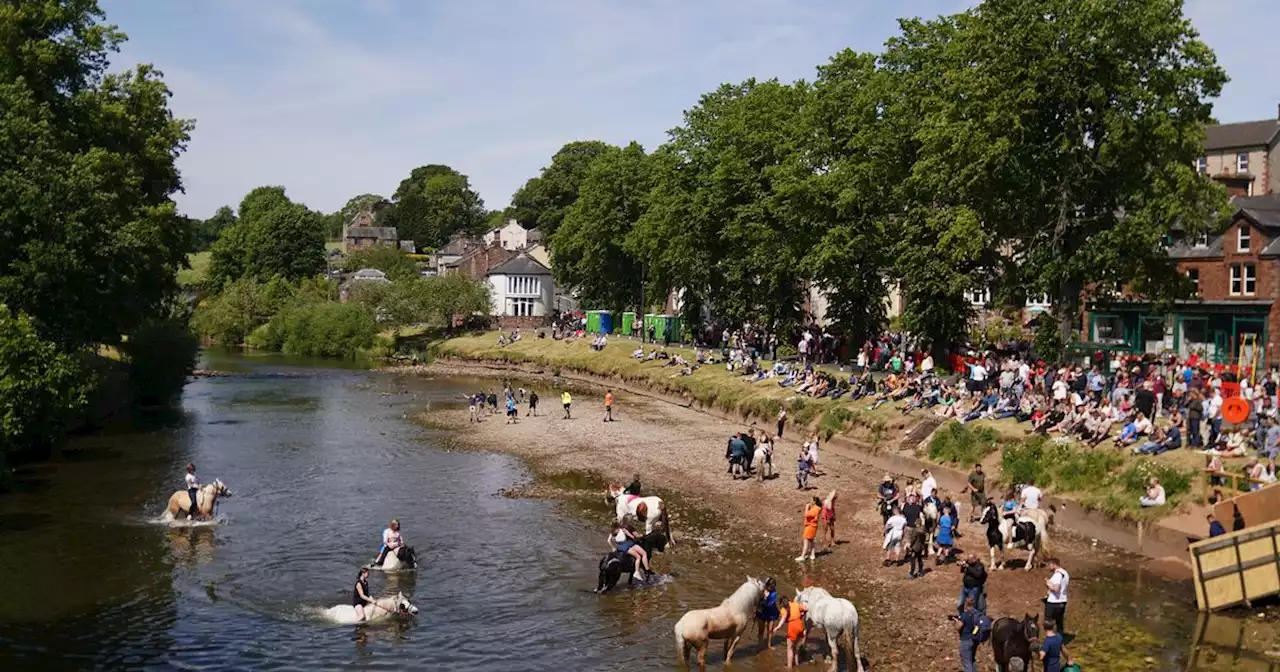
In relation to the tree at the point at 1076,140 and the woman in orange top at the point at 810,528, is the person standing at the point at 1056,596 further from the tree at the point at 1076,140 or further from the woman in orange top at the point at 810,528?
the tree at the point at 1076,140

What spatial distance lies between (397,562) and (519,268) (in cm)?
9752

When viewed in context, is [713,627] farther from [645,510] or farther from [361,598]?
[645,510]

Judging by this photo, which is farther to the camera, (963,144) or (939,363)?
(939,363)

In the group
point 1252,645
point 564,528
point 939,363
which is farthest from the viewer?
point 939,363

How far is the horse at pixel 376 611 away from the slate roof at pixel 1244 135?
9446 centimetres

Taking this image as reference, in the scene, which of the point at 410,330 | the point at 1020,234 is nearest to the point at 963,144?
the point at 1020,234

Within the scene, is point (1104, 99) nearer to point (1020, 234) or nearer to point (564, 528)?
point (1020, 234)

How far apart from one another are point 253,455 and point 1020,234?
35631 mm

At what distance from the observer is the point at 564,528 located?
33.8 metres

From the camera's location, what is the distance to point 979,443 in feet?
130

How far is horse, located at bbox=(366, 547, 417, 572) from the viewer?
28625mm

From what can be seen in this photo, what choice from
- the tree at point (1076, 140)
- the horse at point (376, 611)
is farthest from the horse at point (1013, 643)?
the tree at point (1076, 140)

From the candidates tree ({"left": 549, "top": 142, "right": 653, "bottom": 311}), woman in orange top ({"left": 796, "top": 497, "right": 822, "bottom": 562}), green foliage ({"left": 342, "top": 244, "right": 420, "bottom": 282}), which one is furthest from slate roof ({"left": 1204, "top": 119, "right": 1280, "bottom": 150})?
green foliage ({"left": 342, "top": 244, "right": 420, "bottom": 282})

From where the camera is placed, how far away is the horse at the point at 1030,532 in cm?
2769
